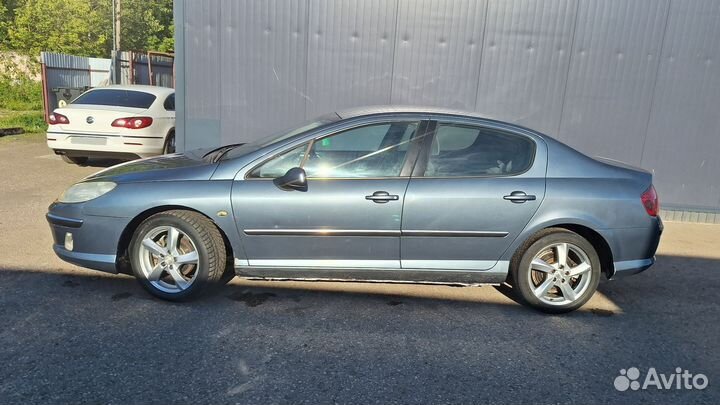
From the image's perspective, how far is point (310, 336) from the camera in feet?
11.2

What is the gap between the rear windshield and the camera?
8.52m

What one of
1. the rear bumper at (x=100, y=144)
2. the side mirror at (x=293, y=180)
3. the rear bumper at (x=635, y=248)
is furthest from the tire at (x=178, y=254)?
the rear bumper at (x=100, y=144)

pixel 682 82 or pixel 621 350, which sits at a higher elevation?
pixel 682 82

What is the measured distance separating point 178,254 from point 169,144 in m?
5.52

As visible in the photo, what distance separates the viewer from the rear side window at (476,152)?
12.6ft

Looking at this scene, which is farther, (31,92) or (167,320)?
(31,92)

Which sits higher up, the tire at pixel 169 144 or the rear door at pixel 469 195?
the rear door at pixel 469 195

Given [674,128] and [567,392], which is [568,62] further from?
[567,392]

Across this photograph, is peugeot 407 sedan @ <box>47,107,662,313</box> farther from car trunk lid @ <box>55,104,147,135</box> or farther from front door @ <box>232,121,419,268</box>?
car trunk lid @ <box>55,104,147,135</box>

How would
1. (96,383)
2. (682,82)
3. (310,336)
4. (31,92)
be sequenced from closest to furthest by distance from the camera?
(96,383), (310,336), (682,82), (31,92)

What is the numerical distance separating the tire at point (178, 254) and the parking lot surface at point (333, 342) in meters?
0.14

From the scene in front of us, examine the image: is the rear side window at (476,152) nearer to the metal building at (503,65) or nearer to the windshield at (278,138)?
the windshield at (278,138)

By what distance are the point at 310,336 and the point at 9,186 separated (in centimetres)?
593

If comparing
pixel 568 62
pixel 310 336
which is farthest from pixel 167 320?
pixel 568 62
